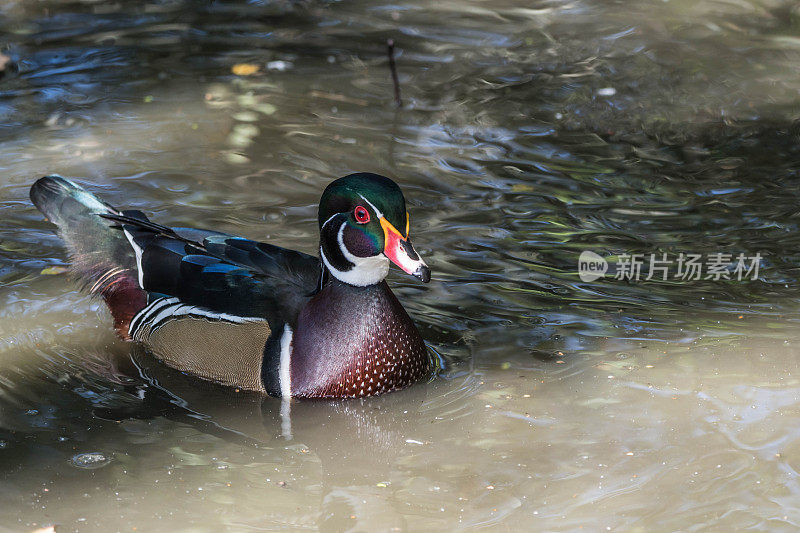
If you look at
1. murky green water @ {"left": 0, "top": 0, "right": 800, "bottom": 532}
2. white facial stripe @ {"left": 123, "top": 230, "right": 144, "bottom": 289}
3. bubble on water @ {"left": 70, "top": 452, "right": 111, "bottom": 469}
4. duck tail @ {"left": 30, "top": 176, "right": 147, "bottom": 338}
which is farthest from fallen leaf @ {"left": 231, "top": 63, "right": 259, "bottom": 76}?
bubble on water @ {"left": 70, "top": 452, "right": 111, "bottom": 469}

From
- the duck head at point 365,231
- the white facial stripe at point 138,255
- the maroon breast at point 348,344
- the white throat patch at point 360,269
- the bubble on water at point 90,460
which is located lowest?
the bubble on water at point 90,460

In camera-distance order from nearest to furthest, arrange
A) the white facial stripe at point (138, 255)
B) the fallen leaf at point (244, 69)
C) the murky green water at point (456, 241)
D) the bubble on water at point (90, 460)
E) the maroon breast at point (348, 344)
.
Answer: the murky green water at point (456, 241) < the bubble on water at point (90, 460) < the maroon breast at point (348, 344) < the white facial stripe at point (138, 255) < the fallen leaf at point (244, 69)

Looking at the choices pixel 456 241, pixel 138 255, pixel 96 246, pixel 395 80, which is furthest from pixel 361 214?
pixel 395 80

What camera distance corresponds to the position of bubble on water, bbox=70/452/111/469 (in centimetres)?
446

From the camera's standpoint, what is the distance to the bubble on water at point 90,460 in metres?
4.46

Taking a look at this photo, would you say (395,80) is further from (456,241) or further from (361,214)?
(361,214)

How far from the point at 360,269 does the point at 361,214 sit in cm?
28

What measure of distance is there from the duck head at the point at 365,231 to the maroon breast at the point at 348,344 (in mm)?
94

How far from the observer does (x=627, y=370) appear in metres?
5.21

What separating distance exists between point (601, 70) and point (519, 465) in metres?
5.21

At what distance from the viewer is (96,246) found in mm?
5645

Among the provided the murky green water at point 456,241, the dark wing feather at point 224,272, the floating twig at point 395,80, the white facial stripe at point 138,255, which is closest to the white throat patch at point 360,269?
the dark wing feather at point 224,272

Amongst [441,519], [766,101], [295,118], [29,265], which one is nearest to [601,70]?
[766,101]

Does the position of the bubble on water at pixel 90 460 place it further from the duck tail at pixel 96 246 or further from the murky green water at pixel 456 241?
the duck tail at pixel 96 246
